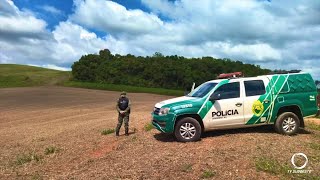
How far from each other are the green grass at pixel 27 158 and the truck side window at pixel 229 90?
19.8ft

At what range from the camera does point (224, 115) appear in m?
12.9

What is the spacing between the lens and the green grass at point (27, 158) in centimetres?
1291

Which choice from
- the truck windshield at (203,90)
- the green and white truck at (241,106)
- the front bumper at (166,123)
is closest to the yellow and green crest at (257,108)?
the green and white truck at (241,106)

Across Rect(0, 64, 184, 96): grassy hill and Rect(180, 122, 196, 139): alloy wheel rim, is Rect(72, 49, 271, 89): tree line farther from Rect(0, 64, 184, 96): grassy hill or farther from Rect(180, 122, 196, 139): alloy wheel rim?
Rect(180, 122, 196, 139): alloy wheel rim

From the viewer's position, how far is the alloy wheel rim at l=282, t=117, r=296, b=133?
13234mm

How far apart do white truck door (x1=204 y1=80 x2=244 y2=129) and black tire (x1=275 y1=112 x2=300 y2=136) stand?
1191 millimetres

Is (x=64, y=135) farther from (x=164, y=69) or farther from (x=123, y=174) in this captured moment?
(x=164, y=69)

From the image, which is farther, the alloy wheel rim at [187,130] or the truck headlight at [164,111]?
the truck headlight at [164,111]

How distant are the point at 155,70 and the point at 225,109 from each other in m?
95.4

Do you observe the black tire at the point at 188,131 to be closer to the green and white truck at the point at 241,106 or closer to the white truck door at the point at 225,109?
the green and white truck at the point at 241,106

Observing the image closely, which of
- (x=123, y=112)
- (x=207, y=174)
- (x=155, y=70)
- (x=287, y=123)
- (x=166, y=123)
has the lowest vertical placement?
(x=207, y=174)

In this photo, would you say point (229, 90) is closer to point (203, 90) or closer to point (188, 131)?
point (203, 90)

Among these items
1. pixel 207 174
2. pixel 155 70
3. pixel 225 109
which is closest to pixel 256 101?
pixel 225 109

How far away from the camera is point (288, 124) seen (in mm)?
13258
